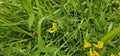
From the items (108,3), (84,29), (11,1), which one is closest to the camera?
(84,29)

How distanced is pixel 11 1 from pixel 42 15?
35cm

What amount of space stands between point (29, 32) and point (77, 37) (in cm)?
31

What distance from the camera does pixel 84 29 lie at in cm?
→ 146

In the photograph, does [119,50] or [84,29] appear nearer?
[119,50]

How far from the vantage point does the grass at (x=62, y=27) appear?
4.63ft

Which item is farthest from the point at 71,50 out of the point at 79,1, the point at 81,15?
the point at 79,1

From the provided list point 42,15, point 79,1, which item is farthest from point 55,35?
point 79,1

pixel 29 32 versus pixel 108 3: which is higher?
pixel 108 3

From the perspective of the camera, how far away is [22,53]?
4.66ft

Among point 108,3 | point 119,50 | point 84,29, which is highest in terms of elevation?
point 108,3

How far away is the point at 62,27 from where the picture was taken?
55.3 inches

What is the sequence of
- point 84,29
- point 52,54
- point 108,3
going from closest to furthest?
point 52,54 → point 84,29 → point 108,3

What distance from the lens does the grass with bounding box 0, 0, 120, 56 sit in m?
1.41

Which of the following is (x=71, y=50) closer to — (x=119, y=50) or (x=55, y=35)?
(x=55, y=35)
